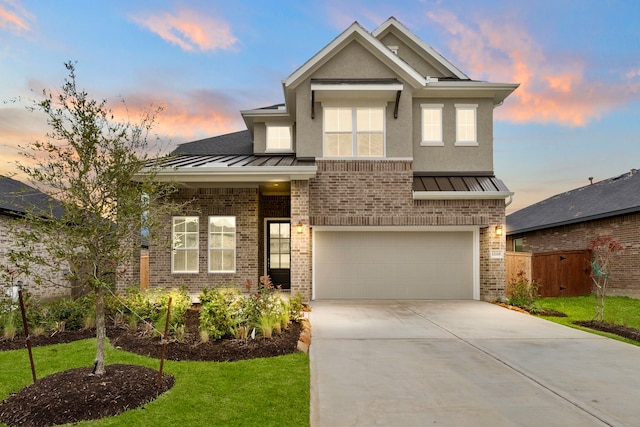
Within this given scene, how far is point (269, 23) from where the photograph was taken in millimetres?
14961

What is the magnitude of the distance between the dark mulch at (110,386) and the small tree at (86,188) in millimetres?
365

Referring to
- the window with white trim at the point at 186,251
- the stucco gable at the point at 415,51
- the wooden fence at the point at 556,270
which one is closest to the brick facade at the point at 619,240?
the wooden fence at the point at 556,270

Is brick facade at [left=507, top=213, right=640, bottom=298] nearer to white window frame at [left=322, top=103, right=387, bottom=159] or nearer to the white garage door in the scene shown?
the white garage door

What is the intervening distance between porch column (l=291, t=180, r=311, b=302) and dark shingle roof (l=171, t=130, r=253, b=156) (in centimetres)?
474

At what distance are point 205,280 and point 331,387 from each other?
8791mm

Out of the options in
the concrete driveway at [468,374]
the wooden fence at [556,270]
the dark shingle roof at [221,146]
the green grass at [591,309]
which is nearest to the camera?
the concrete driveway at [468,374]

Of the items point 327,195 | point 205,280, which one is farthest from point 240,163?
point 205,280

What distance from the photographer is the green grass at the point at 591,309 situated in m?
10.4

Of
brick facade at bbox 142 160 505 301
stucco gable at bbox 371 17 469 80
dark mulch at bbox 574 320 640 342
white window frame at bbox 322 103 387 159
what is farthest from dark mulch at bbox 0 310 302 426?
stucco gable at bbox 371 17 469 80

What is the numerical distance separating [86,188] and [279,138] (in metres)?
10.3

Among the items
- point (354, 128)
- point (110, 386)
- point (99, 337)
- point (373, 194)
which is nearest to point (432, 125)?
point (354, 128)

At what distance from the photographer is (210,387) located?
5406mm

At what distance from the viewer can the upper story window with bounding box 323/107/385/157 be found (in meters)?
13.4

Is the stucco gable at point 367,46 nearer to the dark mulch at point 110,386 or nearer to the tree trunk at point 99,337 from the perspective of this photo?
the dark mulch at point 110,386
